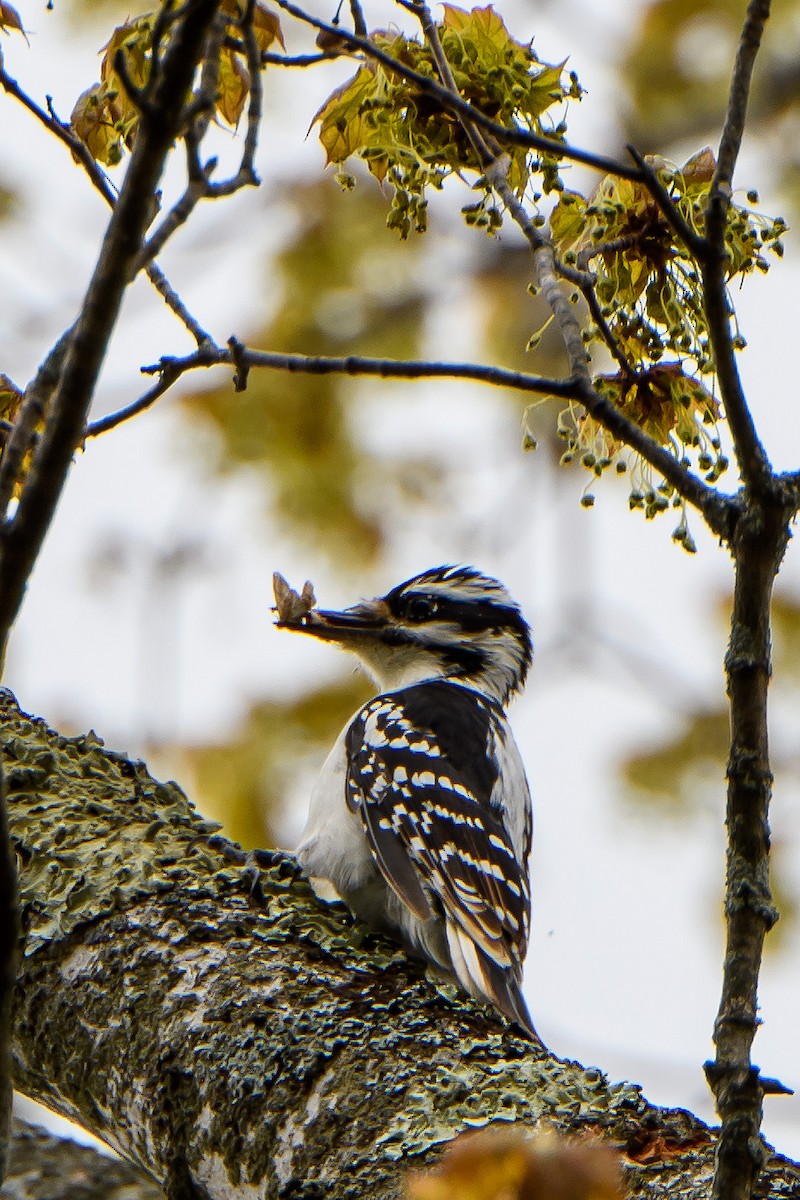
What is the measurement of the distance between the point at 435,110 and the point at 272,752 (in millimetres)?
4590

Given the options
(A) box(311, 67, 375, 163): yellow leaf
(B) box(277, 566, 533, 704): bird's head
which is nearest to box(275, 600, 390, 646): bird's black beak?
(B) box(277, 566, 533, 704): bird's head

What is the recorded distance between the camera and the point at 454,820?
13.1ft

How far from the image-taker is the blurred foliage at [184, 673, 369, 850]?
678cm

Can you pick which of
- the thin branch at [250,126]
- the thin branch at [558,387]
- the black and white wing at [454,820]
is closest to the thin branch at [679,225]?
the thin branch at [558,387]

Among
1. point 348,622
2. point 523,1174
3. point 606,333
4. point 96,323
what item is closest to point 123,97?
point 606,333

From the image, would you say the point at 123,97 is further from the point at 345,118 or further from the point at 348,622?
the point at 348,622

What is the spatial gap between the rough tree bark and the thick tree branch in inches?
38.1

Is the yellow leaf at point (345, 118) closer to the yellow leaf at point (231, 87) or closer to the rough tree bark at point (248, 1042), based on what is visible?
the yellow leaf at point (231, 87)

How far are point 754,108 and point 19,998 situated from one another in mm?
4885

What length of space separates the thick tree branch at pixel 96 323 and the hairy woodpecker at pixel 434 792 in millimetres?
1767

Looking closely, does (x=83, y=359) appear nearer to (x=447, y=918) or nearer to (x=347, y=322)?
(x=447, y=918)

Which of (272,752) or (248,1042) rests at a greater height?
(272,752)

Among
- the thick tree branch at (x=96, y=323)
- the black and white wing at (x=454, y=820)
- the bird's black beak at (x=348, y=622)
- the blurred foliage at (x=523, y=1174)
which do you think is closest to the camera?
the blurred foliage at (x=523, y=1174)

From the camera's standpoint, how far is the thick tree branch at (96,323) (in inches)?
63.7
